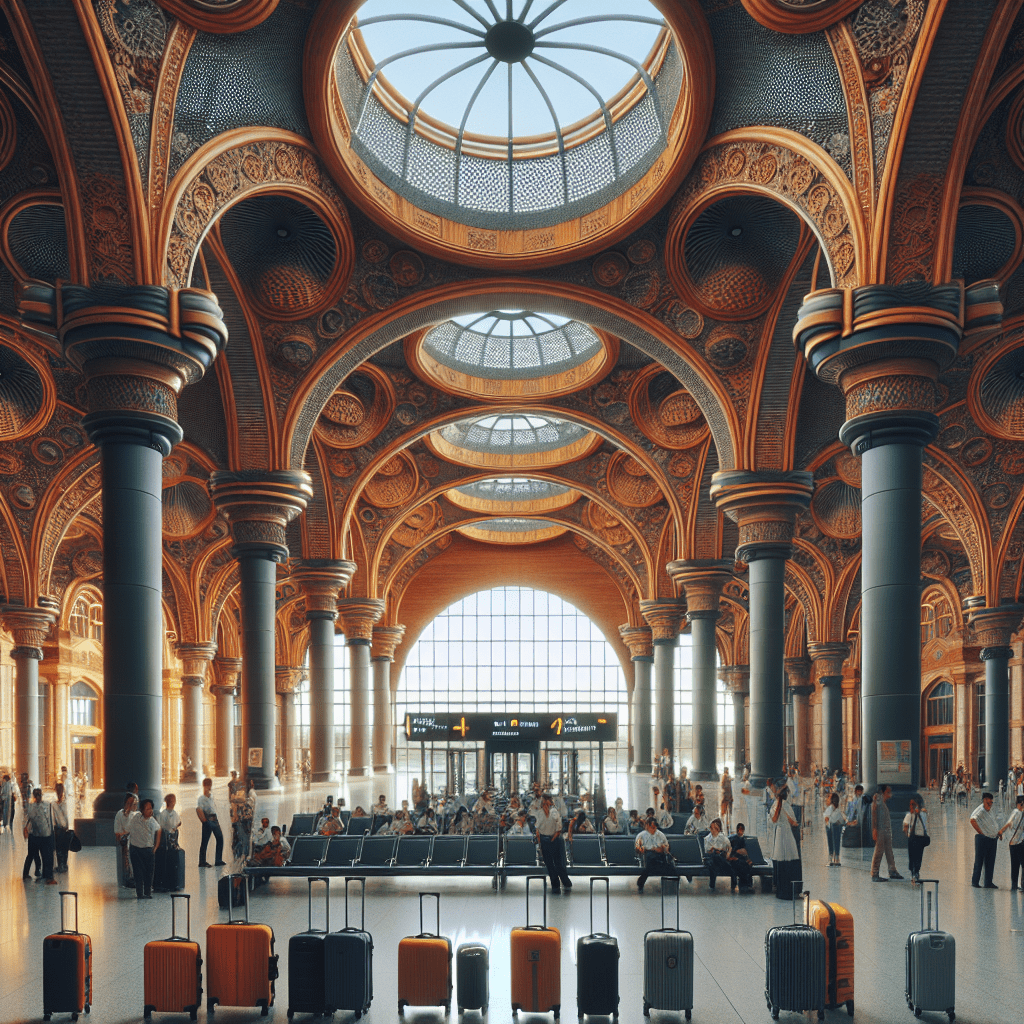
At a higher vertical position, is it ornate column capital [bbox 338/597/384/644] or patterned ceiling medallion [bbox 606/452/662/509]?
patterned ceiling medallion [bbox 606/452/662/509]

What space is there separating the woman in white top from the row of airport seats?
1.98 meters

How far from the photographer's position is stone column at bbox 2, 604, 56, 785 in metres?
28.0

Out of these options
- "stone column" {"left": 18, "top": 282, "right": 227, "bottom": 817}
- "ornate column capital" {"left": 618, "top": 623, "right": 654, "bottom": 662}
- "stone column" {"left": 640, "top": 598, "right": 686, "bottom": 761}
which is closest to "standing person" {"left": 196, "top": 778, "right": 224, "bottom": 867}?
"stone column" {"left": 18, "top": 282, "right": 227, "bottom": 817}

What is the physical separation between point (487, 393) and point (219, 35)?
15.7 m

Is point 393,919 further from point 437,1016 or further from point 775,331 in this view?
point 775,331

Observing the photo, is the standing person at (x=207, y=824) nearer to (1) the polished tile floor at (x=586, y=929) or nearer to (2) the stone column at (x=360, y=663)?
(1) the polished tile floor at (x=586, y=929)

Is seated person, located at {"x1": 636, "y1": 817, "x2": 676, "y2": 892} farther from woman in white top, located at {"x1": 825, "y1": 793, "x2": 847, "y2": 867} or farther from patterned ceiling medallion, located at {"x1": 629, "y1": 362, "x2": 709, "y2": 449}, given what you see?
patterned ceiling medallion, located at {"x1": 629, "y1": 362, "x2": 709, "y2": 449}

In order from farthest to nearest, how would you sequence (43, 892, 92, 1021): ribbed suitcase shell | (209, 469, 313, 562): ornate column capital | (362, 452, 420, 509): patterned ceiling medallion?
(362, 452, 420, 509): patterned ceiling medallion
(209, 469, 313, 562): ornate column capital
(43, 892, 92, 1021): ribbed suitcase shell

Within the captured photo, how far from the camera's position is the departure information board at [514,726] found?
27719mm

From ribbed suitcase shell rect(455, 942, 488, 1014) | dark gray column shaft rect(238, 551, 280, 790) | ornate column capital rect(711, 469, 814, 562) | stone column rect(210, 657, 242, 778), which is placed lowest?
stone column rect(210, 657, 242, 778)

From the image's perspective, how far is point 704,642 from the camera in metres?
28.2

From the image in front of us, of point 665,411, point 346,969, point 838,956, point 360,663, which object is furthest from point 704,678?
point 346,969

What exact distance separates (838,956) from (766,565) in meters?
13.0

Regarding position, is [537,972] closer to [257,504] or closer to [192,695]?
[257,504]
